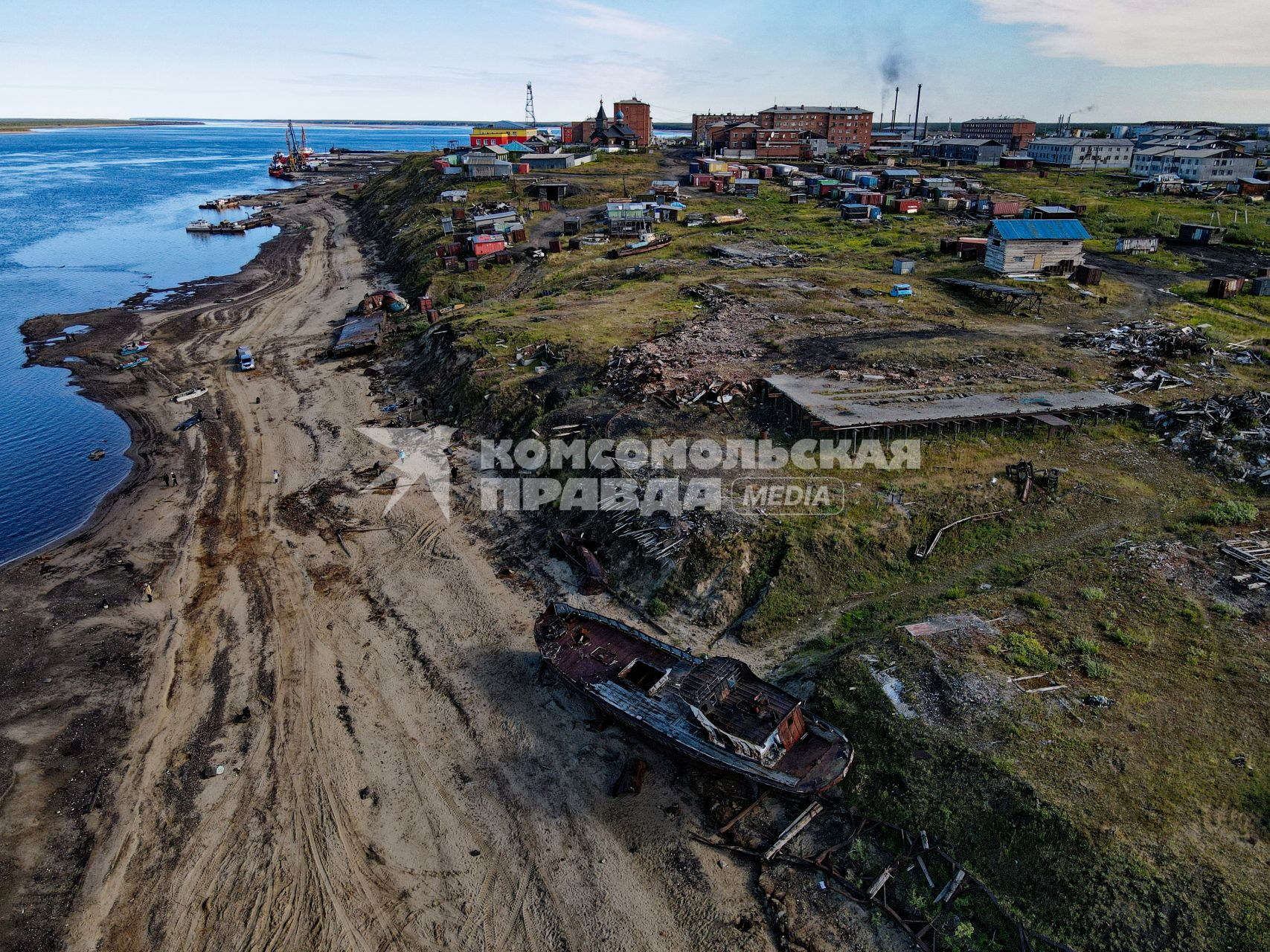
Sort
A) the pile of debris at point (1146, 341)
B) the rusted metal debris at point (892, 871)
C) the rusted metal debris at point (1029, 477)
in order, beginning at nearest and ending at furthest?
the rusted metal debris at point (892, 871), the rusted metal debris at point (1029, 477), the pile of debris at point (1146, 341)

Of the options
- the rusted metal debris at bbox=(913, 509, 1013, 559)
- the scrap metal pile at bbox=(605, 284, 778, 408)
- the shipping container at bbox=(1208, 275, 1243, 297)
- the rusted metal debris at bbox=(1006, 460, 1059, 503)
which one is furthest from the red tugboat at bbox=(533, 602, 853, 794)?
the shipping container at bbox=(1208, 275, 1243, 297)

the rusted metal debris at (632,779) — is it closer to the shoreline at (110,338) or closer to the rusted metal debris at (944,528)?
the rusted metal debris at (944,528)

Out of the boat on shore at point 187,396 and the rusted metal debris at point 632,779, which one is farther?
the boat on shore at point 187,396

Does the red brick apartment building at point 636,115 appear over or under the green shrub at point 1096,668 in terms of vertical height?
over

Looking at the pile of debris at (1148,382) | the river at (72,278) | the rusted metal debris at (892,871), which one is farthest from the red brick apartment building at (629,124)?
the rusted metal debris at (892,871)

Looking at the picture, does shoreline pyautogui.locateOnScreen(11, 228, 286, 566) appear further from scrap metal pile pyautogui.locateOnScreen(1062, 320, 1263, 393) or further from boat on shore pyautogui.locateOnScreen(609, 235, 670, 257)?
scrap metal pile pyautogui.locateOnScreen(1062, 320, 1263, 393)

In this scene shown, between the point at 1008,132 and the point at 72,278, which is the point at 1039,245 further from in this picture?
the point at 1008,132
